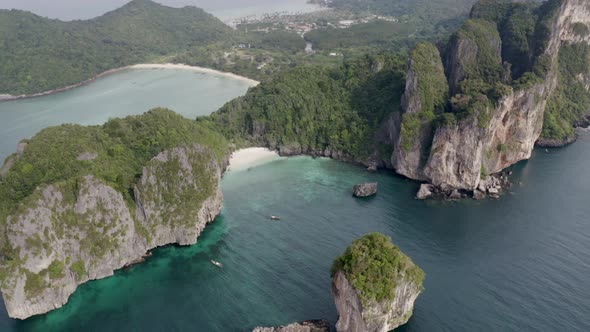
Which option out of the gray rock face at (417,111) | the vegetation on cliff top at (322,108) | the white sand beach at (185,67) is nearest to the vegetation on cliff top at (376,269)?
the gray rock face at (417,111)

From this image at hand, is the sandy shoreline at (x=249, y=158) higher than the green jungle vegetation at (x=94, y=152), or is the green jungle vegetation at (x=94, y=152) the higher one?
the green jungle vegetation at (x=94, y=152)

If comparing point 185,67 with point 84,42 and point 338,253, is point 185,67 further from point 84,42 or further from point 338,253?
point 338,253

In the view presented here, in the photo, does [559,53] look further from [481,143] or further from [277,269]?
[277,269]

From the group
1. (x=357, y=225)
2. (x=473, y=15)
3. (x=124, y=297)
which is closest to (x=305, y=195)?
(x=357, y=225)

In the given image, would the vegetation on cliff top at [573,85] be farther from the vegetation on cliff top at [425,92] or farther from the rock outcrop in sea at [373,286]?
the rock outcrop in sea at [373,286]

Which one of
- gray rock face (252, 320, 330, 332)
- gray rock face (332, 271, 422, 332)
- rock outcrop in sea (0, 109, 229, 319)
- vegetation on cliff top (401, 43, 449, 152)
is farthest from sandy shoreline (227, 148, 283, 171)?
gray rock face (332, 271, 422, 332)

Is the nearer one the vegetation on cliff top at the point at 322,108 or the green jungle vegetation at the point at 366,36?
the vegetation on cliff top at the point at 322,108

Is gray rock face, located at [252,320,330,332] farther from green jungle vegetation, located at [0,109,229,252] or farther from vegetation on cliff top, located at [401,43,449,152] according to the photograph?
vegetation on cliff top, located at [401,43,449,152]
